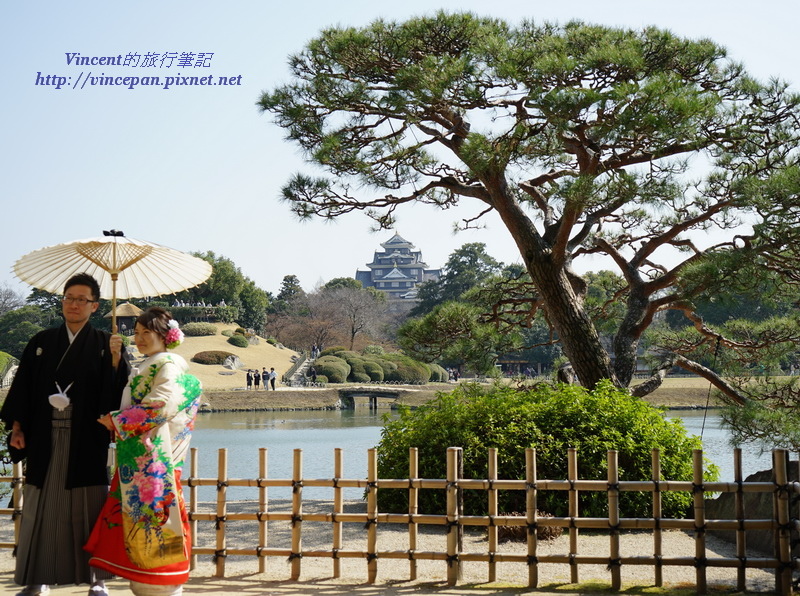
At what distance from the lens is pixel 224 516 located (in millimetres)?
4340

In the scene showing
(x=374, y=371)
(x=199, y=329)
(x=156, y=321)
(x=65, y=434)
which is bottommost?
(x=65, y=434)

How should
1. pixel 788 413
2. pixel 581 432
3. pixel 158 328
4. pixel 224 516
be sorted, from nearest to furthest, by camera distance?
pixel 158 328
pixel 224 516
pixel 581 432
pixel 788 413

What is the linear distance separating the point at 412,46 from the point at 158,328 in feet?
15.0

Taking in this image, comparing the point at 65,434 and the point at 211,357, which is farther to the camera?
the point at 211,357

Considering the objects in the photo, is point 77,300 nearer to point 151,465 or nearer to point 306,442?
point 151,465

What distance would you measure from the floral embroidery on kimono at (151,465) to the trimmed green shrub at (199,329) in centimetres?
3778

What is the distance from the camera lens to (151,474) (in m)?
3.36

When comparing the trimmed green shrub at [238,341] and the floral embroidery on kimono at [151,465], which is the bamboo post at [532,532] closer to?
the floral embroidery on kimono at [151,465]

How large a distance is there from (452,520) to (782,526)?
1539mm

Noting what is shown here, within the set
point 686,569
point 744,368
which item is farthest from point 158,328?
point 744,368

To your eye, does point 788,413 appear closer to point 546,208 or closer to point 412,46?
point 546,208

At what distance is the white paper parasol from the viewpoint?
13.7ft

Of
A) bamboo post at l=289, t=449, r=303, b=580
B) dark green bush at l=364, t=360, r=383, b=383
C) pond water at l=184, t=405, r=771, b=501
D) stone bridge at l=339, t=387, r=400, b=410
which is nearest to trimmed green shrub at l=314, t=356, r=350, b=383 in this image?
dark green bush at l=364, t=360, r=383, b=383

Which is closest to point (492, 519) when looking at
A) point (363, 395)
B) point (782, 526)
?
point (782, 526)
